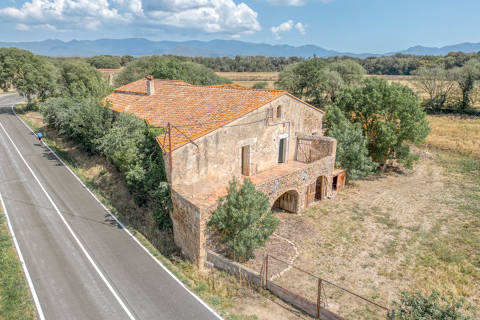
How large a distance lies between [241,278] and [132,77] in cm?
4623

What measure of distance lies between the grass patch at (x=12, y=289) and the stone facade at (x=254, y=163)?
6.61 meters

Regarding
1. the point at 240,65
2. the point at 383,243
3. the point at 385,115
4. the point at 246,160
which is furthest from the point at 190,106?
the point at 240,65

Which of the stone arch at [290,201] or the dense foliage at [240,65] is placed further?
the dense foliage at [240,65]

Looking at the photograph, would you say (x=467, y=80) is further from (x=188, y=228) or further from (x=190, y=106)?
(x=188, y=228)

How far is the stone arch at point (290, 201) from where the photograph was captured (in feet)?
66.1

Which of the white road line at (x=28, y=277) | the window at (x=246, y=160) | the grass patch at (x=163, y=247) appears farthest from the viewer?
the window at (x=246, y=160)

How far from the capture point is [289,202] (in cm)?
2067

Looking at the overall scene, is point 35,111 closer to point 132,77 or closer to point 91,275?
point 132,77

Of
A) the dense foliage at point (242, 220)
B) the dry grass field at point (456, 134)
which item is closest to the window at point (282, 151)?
the dense foliage at point (242, 220)

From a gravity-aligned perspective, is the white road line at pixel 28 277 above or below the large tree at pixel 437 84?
below

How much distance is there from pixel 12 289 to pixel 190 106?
14.1 metres

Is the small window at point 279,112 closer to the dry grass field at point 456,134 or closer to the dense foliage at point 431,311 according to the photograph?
the dense foliage at point 431,311

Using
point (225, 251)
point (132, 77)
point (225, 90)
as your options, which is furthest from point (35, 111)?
point (225, 251)

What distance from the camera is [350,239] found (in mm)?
17422
